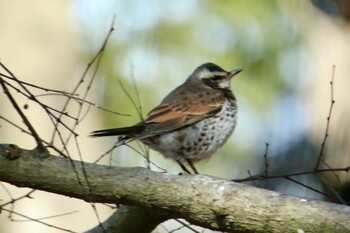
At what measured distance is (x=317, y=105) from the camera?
702cm

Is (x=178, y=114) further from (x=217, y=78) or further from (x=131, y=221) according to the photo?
(x=131, y=221)

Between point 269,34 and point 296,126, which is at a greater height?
point 269,34

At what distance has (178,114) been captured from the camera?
552cm

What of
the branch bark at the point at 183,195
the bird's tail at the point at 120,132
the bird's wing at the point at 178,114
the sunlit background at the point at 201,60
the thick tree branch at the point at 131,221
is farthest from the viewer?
the sunlit background at the point at 201,60

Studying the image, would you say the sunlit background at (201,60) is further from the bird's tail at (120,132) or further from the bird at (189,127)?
the bird's tail at (120,132)

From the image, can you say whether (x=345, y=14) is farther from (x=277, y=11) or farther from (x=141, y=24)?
→ (x=141, y=24)

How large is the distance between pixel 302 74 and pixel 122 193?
13.0 ft

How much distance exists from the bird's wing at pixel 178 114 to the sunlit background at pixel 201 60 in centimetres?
78

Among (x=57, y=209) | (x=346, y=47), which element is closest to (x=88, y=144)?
(x=57, y=209)

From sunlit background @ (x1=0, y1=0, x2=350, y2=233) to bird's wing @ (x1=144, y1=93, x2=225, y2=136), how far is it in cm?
78

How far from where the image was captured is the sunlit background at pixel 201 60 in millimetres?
6562

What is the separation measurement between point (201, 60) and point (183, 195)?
644 cm

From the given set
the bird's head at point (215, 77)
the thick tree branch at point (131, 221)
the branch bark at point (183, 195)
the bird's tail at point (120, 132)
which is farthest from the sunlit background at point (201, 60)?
the branch bark at point (183, 195)

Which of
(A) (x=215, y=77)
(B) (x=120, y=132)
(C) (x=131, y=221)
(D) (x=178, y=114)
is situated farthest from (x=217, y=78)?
(C) (x=131, y=221)
